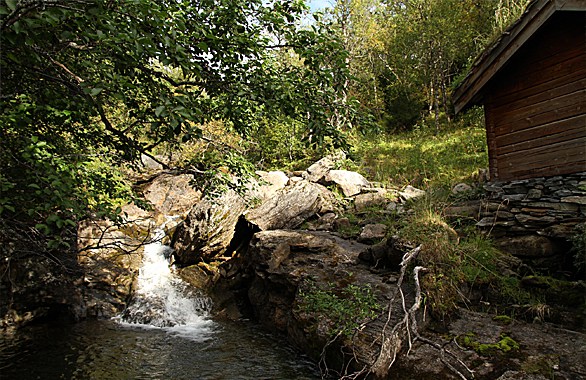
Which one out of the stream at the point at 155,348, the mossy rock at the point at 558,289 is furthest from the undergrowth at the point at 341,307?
the mossy rock at the point at 558,289

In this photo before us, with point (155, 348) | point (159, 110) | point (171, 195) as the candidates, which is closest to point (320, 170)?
point (171, 195)

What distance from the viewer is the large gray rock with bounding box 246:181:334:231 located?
11777 millimetres

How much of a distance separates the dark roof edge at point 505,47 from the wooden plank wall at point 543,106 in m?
0.54

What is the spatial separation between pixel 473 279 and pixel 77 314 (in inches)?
372

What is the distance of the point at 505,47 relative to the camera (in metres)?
7.48

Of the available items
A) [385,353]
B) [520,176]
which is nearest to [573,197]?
[520,176]

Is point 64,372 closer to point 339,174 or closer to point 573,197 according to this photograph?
point 573,197

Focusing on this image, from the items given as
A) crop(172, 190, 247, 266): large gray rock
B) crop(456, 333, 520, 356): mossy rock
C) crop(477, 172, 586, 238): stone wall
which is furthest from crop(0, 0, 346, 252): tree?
crop(172, 190, 247, 266): large gray rock

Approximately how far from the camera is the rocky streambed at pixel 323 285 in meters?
4.62

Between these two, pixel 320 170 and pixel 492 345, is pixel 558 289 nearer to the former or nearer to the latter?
pixel 492 345

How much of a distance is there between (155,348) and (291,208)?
6.31 meters

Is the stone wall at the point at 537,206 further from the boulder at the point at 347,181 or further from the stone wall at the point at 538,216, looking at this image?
the boulder at the point at 347,181

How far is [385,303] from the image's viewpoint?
6.13 m

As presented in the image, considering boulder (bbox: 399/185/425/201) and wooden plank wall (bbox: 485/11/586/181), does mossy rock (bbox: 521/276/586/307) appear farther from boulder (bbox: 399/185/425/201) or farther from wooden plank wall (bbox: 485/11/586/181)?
boulder (bbox: 399/185/425/201)
